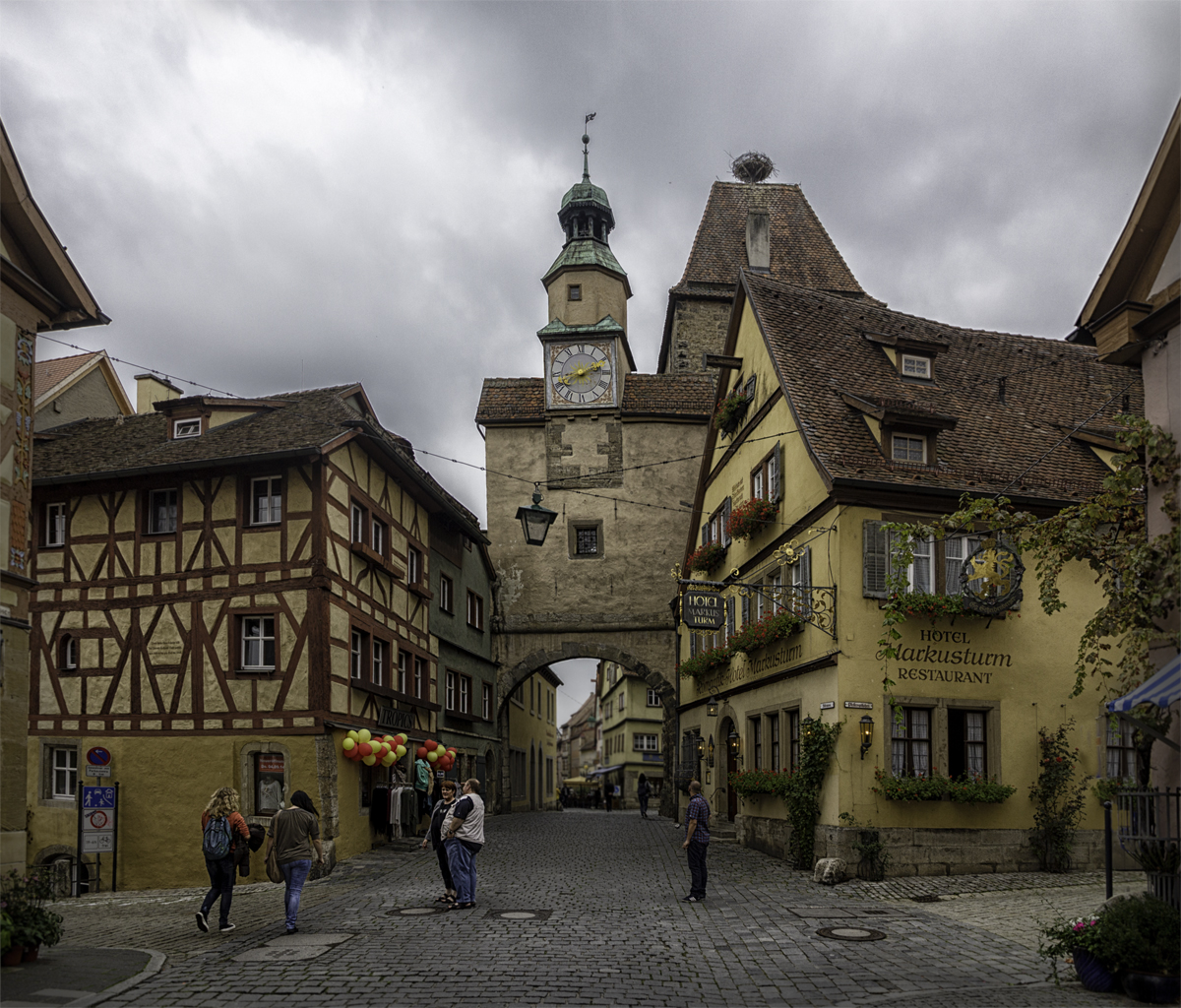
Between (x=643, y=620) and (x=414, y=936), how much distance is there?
2393 cm

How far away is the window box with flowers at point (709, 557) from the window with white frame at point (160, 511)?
423 inches

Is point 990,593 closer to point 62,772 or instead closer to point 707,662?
point 707,662

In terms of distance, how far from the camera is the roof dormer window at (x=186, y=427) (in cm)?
2378

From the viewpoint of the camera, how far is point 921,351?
21.9m

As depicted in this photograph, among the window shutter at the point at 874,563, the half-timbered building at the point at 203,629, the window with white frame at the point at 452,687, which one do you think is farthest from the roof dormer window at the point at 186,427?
the window shutter at the point at 874,563

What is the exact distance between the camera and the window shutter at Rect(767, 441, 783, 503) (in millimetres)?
20953

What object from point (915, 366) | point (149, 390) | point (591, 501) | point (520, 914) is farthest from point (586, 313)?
point (520, 914)

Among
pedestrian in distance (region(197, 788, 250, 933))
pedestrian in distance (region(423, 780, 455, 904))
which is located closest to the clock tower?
pedestrian in distance (region(423, 780, 455, 904))

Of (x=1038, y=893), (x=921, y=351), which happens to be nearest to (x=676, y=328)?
(x=921, y=351)

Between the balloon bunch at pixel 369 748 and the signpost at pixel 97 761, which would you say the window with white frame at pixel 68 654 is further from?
the balloon bunch at pixel 369 748

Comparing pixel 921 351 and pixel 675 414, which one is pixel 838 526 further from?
pixel 675 414

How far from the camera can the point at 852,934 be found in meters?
12.4

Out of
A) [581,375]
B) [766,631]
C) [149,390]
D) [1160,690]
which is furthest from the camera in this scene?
[581,375]

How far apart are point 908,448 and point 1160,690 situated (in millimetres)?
9948
